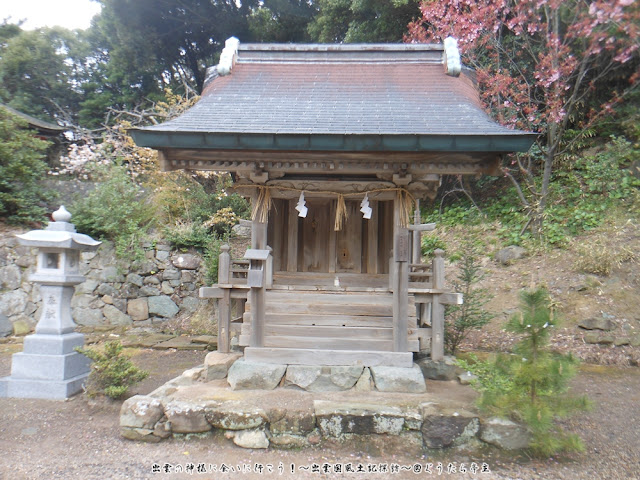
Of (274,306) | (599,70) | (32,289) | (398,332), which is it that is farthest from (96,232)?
(599,70)

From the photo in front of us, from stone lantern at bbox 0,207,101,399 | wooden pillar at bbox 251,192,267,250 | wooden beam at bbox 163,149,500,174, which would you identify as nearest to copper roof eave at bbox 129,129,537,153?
wooden beam at bbox 163,149,500,174

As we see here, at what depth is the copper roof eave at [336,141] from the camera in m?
4.60

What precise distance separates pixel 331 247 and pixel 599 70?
9811mm

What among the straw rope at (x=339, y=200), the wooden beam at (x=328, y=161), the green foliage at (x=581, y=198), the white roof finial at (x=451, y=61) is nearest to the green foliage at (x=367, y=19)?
the green foliage at (x=581, y=198)

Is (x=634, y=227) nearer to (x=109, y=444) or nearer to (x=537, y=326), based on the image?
(x=537, y=326)

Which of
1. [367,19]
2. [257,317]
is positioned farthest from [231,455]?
[367,19]

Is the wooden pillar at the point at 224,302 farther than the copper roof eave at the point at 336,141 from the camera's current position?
Yes

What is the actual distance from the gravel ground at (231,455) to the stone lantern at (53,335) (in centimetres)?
66

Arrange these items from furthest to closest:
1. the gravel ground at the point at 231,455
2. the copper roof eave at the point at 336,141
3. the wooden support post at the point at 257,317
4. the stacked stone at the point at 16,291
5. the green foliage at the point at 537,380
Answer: the stacked stone at the point at 16,291, the wooden support post at the point at 257,317, the copper roof eave at the point at 336,141, the gravel ground at the point at 231,455, the green foliage at the point at 537,380

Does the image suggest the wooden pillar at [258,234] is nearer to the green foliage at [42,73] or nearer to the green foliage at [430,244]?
the green foliage at [430,244]

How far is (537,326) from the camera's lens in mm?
3869

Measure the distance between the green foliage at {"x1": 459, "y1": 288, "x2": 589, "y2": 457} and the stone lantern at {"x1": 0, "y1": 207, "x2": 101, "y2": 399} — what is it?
5.80 metres

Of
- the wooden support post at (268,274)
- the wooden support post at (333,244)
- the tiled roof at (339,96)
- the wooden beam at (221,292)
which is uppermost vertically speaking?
the tiled roof at (339,96)

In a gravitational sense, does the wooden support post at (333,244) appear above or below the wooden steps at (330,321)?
above
